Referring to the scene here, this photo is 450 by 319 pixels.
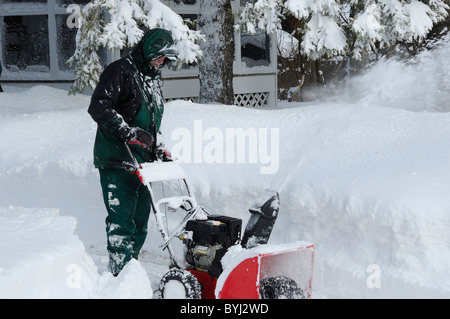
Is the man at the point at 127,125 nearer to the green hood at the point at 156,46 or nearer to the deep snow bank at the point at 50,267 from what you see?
the green hood at the point at 156,46

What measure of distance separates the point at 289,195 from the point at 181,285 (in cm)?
178

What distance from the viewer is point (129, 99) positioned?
182 inches

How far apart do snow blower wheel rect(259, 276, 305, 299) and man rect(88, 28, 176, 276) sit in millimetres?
1280

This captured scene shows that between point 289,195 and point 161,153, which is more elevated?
point 161,153

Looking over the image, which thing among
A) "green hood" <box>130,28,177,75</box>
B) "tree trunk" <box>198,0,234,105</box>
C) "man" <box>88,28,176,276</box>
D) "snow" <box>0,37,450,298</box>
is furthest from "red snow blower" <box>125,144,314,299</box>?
"tree trunk" <box>198,0,234,105</box>

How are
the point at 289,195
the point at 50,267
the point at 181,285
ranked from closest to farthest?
the point at 50,267
the point at 181,285
the point at 289,195

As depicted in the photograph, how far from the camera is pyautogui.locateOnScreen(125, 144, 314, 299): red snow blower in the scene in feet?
12.0

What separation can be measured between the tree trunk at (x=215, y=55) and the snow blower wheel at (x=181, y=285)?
6.29m

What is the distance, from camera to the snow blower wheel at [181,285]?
3996 mm

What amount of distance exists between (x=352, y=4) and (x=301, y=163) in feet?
20.9
